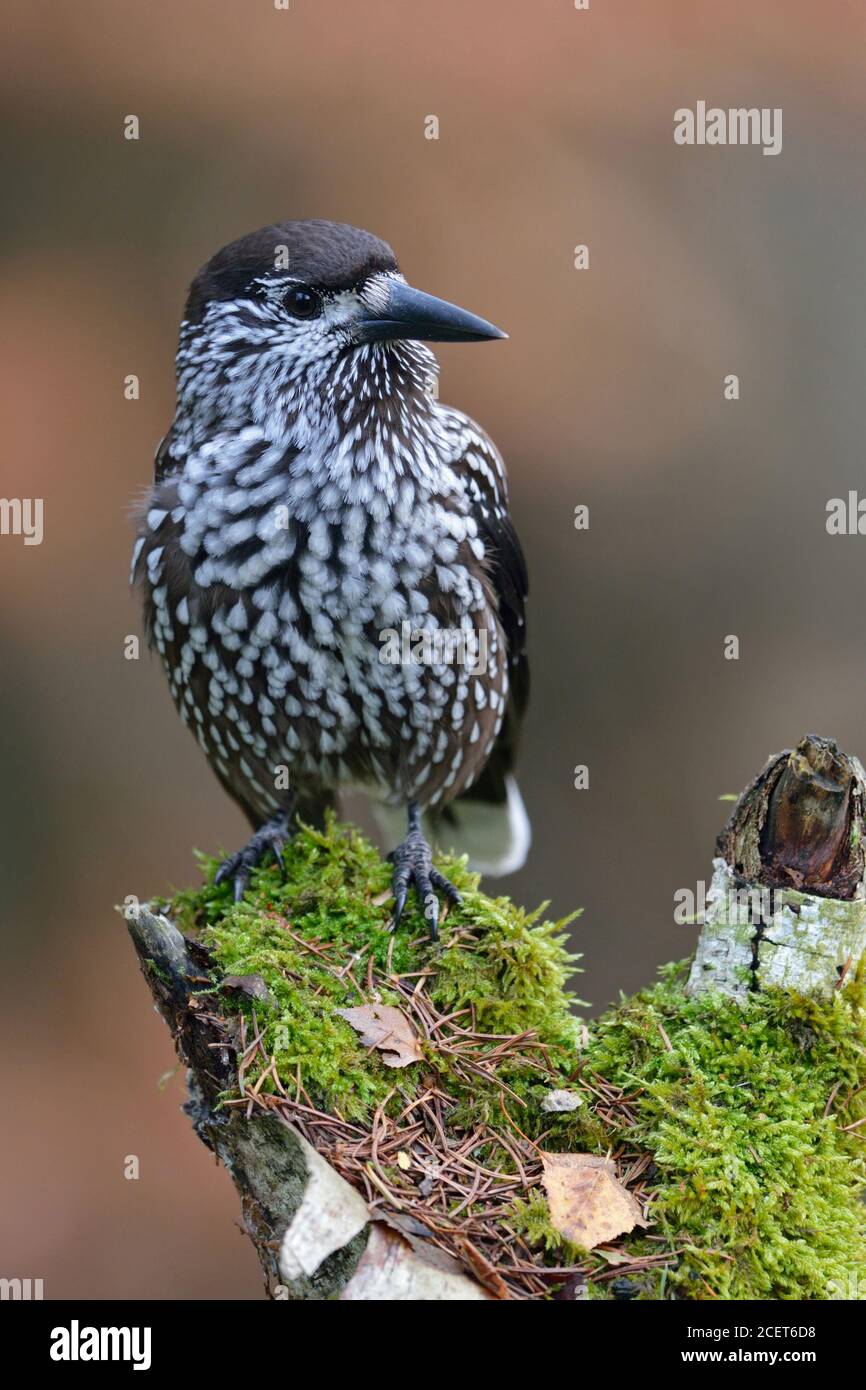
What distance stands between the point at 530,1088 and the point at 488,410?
5.19 meters

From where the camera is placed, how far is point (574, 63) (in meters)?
7.34

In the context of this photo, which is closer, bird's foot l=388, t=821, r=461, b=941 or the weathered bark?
the weathered bark

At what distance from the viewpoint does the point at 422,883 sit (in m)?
3.59

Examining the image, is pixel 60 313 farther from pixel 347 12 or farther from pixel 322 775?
pixel 322 775

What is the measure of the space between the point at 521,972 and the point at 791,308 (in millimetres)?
5585

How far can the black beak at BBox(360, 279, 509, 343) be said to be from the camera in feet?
12.3

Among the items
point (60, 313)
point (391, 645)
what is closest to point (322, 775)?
point (391, 645)

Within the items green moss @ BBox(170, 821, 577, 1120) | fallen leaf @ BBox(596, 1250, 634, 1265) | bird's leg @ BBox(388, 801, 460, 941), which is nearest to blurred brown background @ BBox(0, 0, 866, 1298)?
bird's leg @ BBox(388, 801, 460, 941)

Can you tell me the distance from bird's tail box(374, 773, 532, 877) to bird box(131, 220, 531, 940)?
1.20 m
